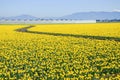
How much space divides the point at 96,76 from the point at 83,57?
4952 millimetres

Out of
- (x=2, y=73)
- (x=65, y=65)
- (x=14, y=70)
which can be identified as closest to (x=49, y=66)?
(x=65, y=65)

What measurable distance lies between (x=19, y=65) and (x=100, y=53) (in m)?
5.16

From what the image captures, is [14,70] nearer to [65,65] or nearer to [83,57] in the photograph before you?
[65,65]

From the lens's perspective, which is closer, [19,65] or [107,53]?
[19,65]

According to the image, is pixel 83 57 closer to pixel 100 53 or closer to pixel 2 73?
pixel 100 53

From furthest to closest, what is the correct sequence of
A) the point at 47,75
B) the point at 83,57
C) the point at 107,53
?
the point at 107,53, the point at 83,57, the point at 47,75

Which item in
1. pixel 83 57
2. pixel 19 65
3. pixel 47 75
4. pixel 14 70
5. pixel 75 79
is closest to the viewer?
pixel 75 79

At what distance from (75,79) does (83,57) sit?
5.17 metres

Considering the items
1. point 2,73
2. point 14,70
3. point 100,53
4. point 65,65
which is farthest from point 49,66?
point 100,53

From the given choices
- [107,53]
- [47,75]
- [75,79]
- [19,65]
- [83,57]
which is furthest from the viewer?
[107,53]

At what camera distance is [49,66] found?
13.5 m

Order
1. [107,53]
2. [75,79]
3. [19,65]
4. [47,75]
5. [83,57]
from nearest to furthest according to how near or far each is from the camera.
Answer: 1. [75,79]
2. [47,75]
3. [19,65]
4. [83,57]
5. [107,53]

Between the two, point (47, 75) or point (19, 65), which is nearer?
point (47, 75)

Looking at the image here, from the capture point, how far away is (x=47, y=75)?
11.6 metres
